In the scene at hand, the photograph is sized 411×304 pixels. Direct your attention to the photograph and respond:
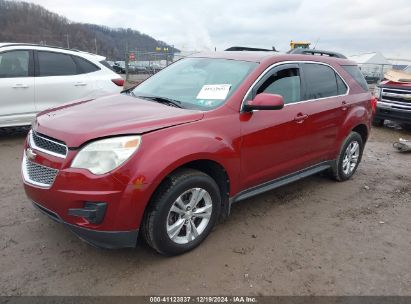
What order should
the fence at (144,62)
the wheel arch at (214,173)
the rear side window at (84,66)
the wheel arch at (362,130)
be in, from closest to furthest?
1. the wheel arch at (214,173)
2. the wheel arch at (362,130)
3. the rear side window at (84,66)
4. the fence at (144,62)

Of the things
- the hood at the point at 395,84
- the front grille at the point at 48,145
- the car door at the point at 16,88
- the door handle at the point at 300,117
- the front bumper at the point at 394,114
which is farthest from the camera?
the hood at the point at 395,84

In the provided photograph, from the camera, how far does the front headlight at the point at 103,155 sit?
8.95 feet

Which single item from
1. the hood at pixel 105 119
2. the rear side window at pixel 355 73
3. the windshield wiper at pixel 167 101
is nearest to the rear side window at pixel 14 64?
the hood at pixel 105 119

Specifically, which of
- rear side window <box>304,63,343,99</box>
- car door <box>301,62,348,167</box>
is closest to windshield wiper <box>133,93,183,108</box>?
car door <box>301,62,348,167</box>

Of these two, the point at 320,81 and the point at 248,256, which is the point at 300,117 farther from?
the point at 248,256

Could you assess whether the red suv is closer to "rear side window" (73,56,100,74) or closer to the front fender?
the front fender

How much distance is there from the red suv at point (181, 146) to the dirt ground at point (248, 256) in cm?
28

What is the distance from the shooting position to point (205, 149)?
3.16 metres

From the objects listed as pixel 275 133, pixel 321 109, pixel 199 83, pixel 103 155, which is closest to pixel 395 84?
pixel 321 109

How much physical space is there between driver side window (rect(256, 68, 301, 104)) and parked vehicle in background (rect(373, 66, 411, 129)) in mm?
6438

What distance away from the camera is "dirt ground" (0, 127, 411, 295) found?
2891 millimetres

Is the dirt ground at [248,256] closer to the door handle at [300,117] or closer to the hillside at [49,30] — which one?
the door handle at [300,117]

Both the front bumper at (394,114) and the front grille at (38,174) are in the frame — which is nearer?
the front grille at (38,174)

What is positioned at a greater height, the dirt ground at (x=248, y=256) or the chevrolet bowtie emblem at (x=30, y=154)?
the chevrolet bowtie emblem at (x=30, y=154)
